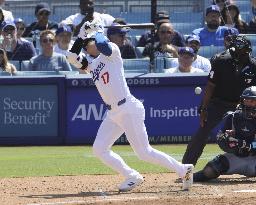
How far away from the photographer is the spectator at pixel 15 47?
14.8 meters

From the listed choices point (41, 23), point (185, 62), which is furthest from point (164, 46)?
point (41, 23)

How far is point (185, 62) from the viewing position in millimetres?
13961

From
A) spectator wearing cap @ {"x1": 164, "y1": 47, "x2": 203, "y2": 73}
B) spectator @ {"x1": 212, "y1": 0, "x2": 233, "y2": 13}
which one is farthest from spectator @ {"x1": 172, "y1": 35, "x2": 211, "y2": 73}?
spectator @ {"x1": 212, "y1": 0, "x2": 233, "y2": 13}

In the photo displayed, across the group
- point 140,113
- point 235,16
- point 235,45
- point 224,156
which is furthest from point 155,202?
point 235,16

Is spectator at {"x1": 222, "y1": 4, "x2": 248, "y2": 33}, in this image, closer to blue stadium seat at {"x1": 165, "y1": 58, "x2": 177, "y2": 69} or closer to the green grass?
blue stadium seat at {"x1": 165, "y1": 58, "x2": 177, "y2": 69}

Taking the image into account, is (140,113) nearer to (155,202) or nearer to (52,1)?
(155,202)

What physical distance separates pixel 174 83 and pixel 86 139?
1748mm

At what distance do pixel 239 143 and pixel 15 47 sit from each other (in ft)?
22.4

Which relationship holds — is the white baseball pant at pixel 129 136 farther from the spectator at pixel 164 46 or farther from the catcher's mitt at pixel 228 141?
the spectator at pixel 164 46

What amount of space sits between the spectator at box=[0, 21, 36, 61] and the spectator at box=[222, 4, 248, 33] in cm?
374

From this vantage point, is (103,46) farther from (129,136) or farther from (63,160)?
(63,160)

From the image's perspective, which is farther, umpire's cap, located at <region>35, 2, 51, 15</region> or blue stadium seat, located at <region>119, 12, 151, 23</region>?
blue stadium seat, located at <region>119, 12, 151, 23</region>

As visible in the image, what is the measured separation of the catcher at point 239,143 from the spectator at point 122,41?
5671 mm

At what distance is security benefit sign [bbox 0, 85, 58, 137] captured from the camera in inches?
548
